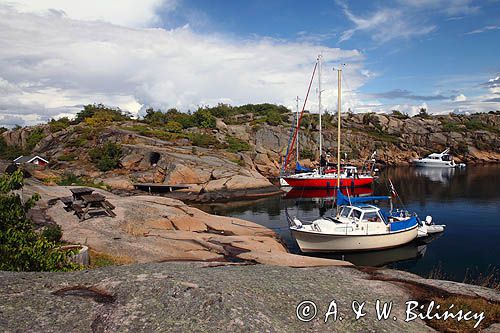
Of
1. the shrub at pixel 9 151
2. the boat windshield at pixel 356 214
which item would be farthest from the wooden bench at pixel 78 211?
the shrub at pixel 9 151

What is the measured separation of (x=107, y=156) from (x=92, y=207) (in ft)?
110

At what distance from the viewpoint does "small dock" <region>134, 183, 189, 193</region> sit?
154 ft

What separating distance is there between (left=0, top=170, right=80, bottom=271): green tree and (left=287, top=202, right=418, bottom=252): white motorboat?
15367 millimetres

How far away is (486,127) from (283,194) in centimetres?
9248

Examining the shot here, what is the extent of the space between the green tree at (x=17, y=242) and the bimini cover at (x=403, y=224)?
19516mm

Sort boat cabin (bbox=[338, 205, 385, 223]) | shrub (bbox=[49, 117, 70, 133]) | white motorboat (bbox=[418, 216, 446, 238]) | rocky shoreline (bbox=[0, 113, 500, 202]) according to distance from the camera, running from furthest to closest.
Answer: shrub (bbox=[49, 117, 70, 133]), rocky shoreline (bbox=[0, 113, 500, 202]), white motorboat (bbox=[418, 216, 446, 238]), boat cabin (bbox=[338, 205, 385, 223])

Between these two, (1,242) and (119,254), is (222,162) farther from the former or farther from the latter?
(1,242)

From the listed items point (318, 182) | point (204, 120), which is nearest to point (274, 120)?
point (204, 120)

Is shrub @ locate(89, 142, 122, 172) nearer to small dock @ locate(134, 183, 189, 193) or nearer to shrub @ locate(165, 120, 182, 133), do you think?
small dock @ locate(134, 183, 189, 193)

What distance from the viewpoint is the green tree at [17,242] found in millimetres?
10297

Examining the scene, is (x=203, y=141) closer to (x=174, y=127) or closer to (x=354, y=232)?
(x=174, y=127)

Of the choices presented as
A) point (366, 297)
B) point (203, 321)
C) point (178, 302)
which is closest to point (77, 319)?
point (178, 302)

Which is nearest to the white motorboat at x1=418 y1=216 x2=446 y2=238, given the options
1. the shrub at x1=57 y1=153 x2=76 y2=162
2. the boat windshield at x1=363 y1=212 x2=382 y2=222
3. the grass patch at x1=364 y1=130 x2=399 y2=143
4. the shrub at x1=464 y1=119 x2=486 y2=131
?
the boat windshield at x1=363 y1=212 x2=382 y2=222

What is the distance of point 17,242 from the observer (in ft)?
34.2
